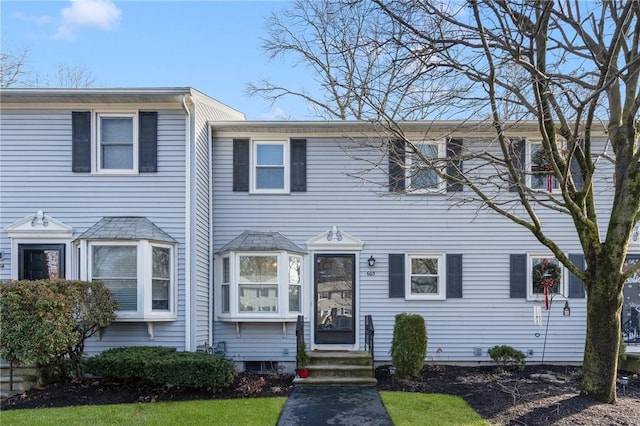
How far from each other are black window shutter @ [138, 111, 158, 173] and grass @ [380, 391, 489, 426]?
5700 millimetres

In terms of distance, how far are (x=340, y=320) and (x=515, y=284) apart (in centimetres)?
Answer: 367

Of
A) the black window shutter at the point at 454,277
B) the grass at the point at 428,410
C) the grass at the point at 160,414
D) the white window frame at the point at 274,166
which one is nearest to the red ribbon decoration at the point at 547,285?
the black window shutter at the point at 454,277

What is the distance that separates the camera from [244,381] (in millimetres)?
8445

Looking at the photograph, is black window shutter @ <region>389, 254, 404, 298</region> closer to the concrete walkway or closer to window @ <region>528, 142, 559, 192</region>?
the concrete walkway

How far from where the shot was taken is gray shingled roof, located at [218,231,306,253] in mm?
9992

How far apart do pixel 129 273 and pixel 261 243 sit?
2.51 m

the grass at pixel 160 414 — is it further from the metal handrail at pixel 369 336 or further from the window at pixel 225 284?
the window at pixel 225 284

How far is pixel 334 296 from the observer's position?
10477mm

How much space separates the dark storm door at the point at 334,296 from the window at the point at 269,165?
5.83ft

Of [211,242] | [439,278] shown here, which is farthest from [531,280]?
[211,242]

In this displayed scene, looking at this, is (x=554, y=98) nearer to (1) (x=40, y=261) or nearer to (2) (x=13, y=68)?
(1) (x=40, y=261)

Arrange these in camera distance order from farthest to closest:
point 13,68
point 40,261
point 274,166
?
point 13,68 → point 274,166 → point 40,261

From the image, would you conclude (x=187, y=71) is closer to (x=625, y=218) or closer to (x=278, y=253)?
(x=278, y=253)

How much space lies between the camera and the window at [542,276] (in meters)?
10.4
